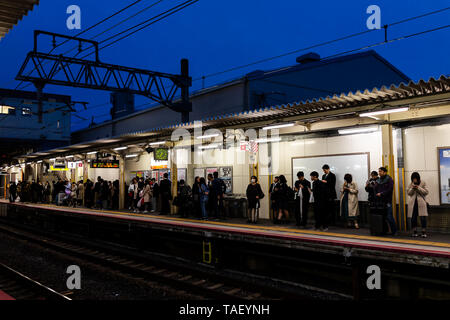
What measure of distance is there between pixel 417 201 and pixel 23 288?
8.27 metres

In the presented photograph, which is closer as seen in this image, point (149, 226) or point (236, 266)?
point (236, 266)

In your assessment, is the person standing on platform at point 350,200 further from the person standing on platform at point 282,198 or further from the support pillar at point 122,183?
the support pillar at point 122,183

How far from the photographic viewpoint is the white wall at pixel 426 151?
8961mm

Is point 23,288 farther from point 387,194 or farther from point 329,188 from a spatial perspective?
point 387,194

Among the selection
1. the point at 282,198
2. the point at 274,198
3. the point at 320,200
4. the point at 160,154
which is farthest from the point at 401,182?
the point at 160,154

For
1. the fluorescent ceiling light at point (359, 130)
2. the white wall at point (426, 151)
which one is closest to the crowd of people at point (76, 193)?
the fluorescent ceiling light at point (359, 130)

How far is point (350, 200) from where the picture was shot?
32.9 ft

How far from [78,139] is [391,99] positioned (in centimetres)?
3456

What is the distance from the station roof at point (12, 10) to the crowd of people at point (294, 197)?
269 inches

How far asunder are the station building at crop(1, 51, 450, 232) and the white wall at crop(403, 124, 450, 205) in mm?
22
